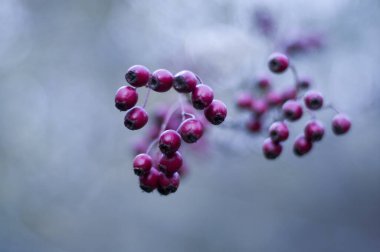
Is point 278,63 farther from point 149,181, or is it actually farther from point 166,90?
point 149,181

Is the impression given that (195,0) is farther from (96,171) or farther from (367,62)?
(96,171)

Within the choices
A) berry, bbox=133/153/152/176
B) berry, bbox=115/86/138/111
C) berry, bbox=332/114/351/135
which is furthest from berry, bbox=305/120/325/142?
berry, bbox=115/86/138/111

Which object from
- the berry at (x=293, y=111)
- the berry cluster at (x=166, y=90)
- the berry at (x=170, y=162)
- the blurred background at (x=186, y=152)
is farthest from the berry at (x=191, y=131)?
the blurred background at (x=186, y=152)

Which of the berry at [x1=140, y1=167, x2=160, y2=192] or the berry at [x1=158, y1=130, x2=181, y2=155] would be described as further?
the berry at [x1=140, y1=167, x2=160, y2=192]

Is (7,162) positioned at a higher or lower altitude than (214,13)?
lower

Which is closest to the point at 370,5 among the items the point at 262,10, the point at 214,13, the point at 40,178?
the point at 262,10

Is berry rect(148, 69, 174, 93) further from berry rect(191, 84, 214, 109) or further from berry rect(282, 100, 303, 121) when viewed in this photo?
berry rect(282, 100, 303, 121)
